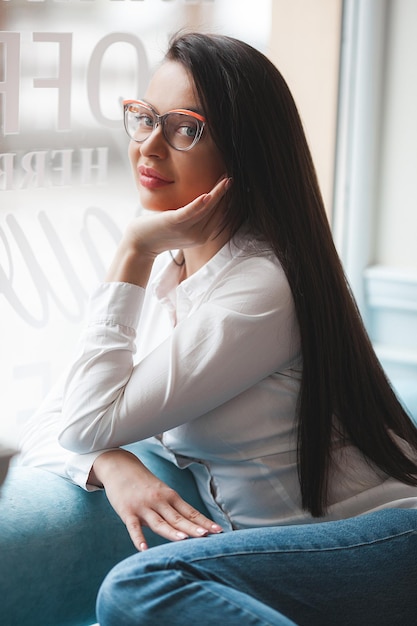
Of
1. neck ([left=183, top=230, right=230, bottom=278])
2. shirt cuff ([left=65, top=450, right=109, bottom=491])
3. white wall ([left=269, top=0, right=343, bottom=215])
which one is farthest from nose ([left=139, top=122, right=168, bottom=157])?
white wall ([left=269, top=0, right=343, bottom=215])

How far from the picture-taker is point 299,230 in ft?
4.62

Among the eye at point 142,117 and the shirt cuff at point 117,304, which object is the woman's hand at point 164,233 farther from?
the eye at point 142,117

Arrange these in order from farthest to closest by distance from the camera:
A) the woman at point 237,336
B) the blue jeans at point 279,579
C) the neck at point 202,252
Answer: the neck at point 202,252 → the woman at point 237,336 → the blue jeans at point 279,579

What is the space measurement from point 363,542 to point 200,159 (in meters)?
0.62

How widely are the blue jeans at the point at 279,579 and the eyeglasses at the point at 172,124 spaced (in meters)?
0.59

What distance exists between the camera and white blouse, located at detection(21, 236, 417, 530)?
52.1 inches

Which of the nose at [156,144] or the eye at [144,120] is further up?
the eye at [144,120]

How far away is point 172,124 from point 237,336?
35 cm

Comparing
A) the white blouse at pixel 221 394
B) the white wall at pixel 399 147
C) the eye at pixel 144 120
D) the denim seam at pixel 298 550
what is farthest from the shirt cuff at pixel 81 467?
the white wall at pixel 399 147

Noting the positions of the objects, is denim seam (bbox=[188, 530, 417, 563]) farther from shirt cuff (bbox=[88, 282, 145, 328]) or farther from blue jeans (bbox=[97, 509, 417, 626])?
shirt cuff (bbox=[88, 282, 145, 328])

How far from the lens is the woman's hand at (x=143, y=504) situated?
4.10 feet

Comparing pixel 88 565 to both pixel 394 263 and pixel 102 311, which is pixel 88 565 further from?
pixel 394 263

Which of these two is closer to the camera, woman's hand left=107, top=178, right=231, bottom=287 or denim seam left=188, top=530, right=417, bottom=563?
denim seam left=188, top=530, right=417, bottom=563

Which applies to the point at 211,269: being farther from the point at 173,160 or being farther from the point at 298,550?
the point at 298,550
